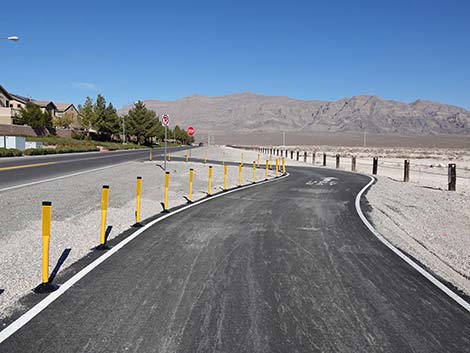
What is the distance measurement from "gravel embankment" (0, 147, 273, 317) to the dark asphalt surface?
2.82 ft

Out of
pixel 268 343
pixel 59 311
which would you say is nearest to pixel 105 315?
pixel 59 311

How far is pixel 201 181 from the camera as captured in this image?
65.2ft

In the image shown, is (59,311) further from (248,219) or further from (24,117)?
(24,117)

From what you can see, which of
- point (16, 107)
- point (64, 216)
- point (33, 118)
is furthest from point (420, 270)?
point (16, 107)

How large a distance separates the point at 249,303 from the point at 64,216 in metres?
6.60

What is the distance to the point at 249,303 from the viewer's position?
483cm

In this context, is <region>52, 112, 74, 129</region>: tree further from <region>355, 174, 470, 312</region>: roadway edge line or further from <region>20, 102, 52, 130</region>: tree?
<region>355, 174, 470, 312</region>: roadway edge line

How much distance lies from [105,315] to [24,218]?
19.4 ft

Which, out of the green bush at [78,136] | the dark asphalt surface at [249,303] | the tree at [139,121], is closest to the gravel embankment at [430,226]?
the dark asphalt surface at [249,303]

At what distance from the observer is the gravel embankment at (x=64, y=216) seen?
5.87m

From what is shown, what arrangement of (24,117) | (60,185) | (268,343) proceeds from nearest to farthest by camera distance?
(268,343)
(60,185)
(24,117)

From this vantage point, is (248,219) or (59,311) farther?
(248,219)

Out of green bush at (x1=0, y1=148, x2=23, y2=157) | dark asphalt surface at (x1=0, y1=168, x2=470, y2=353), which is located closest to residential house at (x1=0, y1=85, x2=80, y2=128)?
green bush at (x1=0, y1=148, x2=23, y2=157)

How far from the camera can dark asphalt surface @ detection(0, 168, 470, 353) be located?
12.9 ft
